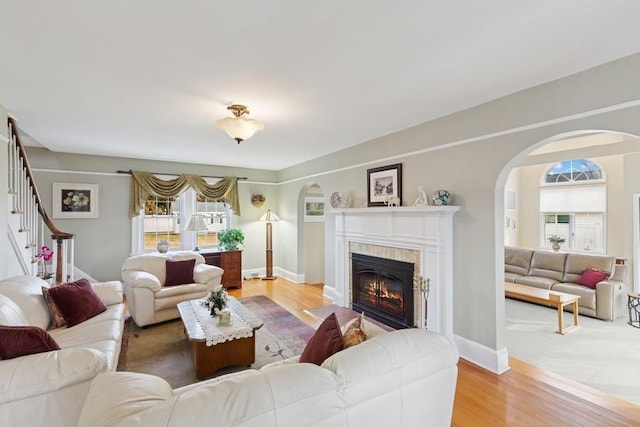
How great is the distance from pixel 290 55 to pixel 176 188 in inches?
180

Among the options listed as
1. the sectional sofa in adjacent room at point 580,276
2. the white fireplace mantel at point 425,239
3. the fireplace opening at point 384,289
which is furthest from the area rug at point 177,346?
the sectional sofa in adjacent room at point 580,276

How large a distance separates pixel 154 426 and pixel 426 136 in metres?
3.45

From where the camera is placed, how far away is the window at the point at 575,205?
19.4 feet

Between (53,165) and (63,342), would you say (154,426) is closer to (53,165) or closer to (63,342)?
(63,342)

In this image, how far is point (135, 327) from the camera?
3787 millimetres

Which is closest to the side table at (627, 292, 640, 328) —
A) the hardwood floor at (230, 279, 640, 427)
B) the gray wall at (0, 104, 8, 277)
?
the hardwood floor at (230, 279, 640, 427)

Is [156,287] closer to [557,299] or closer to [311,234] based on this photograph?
[311,234]

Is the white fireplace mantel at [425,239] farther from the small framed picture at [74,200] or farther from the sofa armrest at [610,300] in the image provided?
the small framed picture at [74,200]

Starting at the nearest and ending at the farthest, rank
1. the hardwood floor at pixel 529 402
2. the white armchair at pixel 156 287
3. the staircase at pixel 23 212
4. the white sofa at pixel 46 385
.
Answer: the white sofa at pixel 46 385 < the hardwood floor at pixel 529 402 < the staircase at pixel 23 212 < the white armchair at pixel 156 287

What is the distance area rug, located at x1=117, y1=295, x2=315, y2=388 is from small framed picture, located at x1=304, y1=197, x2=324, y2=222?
2447 mm

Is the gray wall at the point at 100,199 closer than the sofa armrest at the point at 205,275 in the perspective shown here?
No

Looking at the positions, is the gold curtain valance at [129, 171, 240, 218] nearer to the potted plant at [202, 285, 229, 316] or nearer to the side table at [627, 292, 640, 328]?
the potted plant at [202, 285, 229, 316]

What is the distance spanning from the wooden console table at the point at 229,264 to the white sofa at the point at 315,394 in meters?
4.73

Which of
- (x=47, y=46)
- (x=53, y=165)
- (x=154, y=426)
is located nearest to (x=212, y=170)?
(x=53, y=165)
